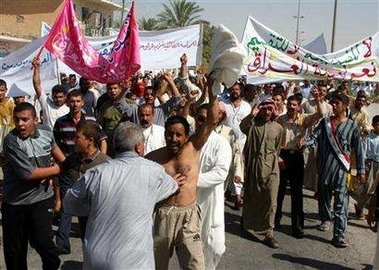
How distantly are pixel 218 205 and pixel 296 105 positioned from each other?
8.34ft

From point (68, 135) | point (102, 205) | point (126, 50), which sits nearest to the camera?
point (102, 205)

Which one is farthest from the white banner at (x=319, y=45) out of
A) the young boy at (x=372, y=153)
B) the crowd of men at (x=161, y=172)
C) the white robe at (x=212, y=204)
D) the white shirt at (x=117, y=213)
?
the white shirt at (x=117, y=213)

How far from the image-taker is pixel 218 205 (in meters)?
4.89

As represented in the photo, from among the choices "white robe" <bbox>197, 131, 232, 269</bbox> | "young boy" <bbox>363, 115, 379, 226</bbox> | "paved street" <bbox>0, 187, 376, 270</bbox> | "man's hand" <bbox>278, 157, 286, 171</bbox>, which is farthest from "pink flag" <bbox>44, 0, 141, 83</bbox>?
"young boy" <bbox>363, 115, 379, 226</bbox>

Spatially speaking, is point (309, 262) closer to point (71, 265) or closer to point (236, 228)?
point (236, 228)

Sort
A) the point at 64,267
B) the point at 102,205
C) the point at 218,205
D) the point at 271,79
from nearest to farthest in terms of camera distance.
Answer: the point at 102,205 → the point at 218,205 → the point at 64,267 → the point at 271,79

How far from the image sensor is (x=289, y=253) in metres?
6.31

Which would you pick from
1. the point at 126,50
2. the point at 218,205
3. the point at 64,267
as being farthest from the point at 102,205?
the point at 126,50

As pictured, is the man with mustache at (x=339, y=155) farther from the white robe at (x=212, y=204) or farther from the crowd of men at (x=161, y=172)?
the white robe at (x=212, y=204)

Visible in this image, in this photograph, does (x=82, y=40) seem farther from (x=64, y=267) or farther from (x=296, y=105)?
(x=64, y=267)

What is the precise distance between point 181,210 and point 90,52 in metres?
4.31

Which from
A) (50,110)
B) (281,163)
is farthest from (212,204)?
(50,110)

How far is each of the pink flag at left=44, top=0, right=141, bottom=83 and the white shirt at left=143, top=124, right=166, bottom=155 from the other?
169 centimetres

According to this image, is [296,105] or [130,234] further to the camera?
[296,105]
